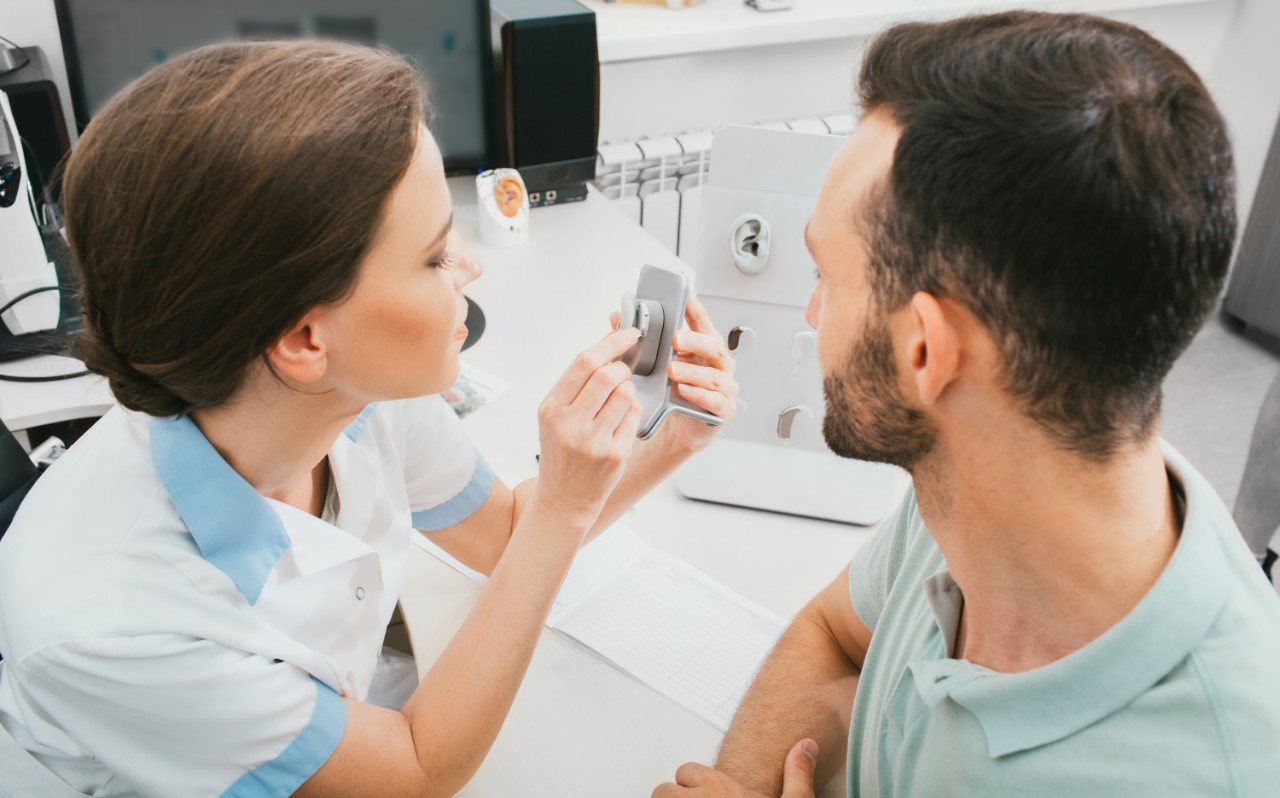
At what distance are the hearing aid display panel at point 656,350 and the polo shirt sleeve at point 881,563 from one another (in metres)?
0.22

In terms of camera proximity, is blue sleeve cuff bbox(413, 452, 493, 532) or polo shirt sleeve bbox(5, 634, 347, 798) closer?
polo shirt sleeve bbox(5, 634, 347, 798)

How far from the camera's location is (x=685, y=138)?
8.82 ft

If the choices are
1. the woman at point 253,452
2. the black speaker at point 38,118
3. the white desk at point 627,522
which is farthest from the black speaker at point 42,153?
the woman at point 253,452

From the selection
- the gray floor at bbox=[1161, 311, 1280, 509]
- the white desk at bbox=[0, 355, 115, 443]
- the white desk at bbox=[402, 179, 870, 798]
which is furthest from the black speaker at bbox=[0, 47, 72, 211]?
the gray floor at bbox=[1161, 311, 1280, 509]

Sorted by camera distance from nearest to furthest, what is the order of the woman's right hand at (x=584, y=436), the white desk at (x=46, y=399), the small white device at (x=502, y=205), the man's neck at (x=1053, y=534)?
the man's neck at (x=1053, y=534)
the woman's right hand at (x=584, y=436)
the white desk at (x=46, y=399)
the small white device at (x=502, y=205)

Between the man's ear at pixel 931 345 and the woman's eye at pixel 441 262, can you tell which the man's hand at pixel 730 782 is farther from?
the woman's eye at pixel 441 262

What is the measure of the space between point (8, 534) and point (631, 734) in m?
0.63

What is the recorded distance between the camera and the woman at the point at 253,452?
2.85 ft

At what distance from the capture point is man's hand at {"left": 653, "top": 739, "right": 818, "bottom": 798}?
102 centimetres

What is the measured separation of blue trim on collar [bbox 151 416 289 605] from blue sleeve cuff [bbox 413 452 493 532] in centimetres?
32

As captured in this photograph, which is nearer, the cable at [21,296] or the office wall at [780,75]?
the cable at [21,296]

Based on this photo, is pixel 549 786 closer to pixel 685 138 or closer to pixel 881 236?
pixel 881 236

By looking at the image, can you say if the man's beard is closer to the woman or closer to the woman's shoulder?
the woman

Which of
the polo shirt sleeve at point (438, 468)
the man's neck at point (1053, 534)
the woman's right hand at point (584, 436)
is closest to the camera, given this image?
the man's neck at point (1053, 534)
